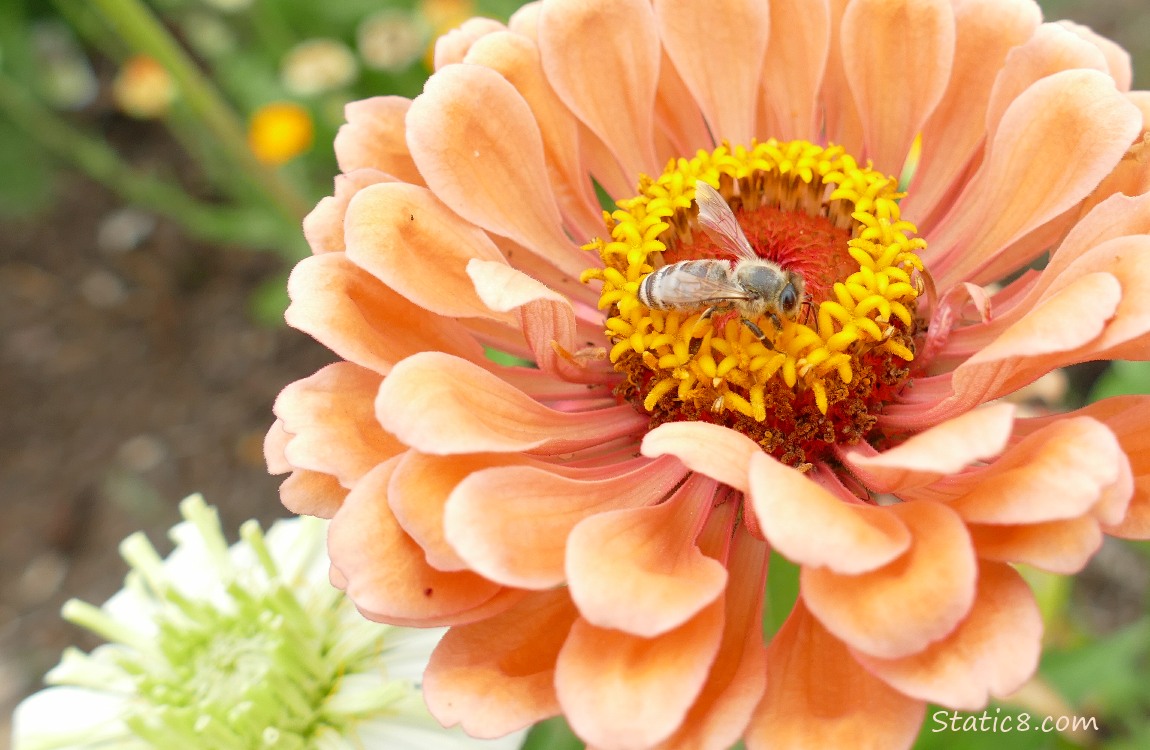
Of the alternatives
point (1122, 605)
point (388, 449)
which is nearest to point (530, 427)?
point (388, 449)

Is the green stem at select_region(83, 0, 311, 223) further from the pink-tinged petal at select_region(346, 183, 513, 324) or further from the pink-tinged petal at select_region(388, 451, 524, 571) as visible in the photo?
the pink-tinged petal at select_region(388, 451, 524, 571)

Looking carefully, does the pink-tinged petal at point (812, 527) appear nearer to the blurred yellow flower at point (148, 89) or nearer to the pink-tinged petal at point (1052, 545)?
the pink-tinged petal at point (1052, 545)

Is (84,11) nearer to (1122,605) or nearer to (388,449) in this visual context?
(388,449)

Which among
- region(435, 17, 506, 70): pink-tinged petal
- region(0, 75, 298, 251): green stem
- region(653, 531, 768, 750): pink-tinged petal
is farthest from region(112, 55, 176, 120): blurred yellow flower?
region(653, 531, 768, 750): pink-tinged petal

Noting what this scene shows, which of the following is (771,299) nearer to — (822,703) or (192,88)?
(822,703)

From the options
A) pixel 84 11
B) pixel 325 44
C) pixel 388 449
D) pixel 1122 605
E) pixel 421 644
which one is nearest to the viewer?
pixel 388 449

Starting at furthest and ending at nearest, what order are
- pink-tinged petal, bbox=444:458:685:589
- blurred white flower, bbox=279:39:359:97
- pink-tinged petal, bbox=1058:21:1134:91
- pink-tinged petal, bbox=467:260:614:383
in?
blurred white flower, bbox=279:39:359:97 < pink-tinged petal, bbox=1058:21:1134:91 < pink-tinged petal, bbox=467:260:614:383 < pink-tinged petal, bbox=444:458:685:589
